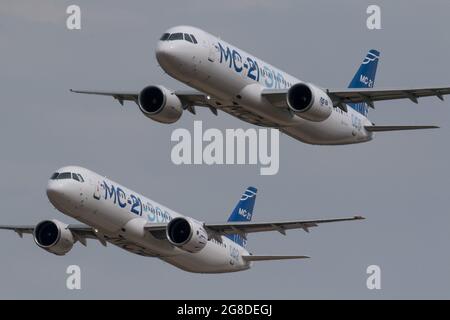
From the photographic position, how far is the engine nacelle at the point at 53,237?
9012cm

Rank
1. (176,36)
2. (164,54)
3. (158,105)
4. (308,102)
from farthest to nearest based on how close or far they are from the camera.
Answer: (158,105), (308,102), (176,36), (164,54)

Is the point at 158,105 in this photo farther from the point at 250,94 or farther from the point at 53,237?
the point at 53,237

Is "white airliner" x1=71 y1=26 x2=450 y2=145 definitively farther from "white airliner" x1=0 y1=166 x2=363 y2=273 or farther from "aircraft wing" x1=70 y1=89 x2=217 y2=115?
"white airliner" x1=0 y1=166 x2=363 y2=273

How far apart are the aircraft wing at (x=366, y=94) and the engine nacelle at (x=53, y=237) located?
15.1 m

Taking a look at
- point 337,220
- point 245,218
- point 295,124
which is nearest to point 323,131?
point 295,124

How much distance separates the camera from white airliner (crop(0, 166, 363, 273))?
3305 inches

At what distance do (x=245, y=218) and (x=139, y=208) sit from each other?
1566cm

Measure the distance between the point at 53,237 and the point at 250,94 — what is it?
15.4m

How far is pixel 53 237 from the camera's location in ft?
296

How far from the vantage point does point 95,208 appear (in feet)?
277

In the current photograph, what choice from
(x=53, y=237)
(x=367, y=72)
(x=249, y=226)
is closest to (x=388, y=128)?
(x=249, y=226)
